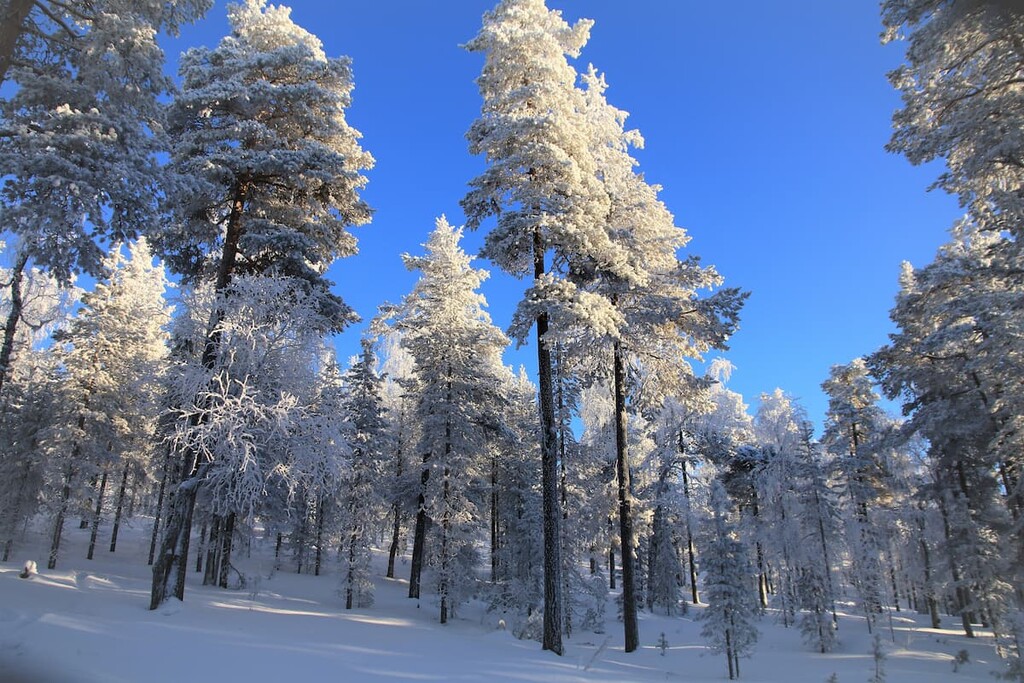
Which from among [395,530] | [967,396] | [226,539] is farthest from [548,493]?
[395,530]

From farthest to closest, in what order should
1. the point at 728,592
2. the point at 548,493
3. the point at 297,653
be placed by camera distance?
the point at 728,592
the point at 548,493
the point at 297,653

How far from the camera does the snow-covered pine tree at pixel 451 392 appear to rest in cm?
2120

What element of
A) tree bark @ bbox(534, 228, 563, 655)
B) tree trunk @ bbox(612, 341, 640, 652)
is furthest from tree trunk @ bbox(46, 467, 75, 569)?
tree trunk @ bbox(612, 341, 640, 652)

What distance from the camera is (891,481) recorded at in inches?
1125

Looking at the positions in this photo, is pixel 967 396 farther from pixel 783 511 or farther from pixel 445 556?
pixel 445 556

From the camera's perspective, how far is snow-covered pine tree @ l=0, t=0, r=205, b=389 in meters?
8.30

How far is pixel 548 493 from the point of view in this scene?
43.1 feet

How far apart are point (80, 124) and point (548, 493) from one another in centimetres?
1157

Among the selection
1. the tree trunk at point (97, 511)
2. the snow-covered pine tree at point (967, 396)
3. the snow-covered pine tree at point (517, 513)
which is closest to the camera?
the snow-covered pine tree at point (967, 396)

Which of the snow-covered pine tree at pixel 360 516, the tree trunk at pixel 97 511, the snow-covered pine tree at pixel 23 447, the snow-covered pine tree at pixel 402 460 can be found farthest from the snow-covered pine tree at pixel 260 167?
the tree trunk at pixel 97 511

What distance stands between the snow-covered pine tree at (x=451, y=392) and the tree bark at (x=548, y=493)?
8.27 meters

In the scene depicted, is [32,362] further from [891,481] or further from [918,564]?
[918,564]

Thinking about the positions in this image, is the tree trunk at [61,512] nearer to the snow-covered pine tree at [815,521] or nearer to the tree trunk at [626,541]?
the tree trunk at [626,541]

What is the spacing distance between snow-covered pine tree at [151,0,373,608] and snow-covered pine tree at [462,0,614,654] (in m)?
3.92
